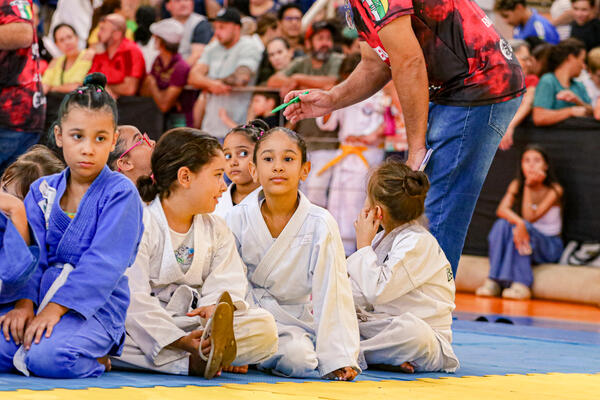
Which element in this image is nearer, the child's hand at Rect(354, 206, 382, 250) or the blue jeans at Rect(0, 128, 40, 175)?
the child's hand at Rect(354, 206, 382, 250)

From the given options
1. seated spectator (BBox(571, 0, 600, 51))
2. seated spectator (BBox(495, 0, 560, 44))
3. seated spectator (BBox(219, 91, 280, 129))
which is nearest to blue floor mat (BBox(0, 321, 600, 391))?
seated spectator (BBox(219, 91, 280, 129))

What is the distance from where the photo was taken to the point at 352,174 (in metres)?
7.66

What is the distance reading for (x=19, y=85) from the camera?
4.84 m

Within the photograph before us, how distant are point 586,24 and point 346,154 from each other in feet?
8.68

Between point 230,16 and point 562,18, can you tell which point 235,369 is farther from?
point 562,18

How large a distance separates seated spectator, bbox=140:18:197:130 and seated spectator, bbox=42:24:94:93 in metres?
0.64

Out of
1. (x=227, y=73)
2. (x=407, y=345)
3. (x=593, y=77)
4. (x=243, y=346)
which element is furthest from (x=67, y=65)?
(x=243, y=346)

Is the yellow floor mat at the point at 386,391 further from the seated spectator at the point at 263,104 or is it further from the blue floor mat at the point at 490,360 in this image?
the seated spectator at the point at 263,104

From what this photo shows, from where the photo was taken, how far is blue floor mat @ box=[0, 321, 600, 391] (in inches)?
108

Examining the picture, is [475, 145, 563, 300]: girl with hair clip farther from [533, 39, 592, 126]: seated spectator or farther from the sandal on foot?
the sandal on foot

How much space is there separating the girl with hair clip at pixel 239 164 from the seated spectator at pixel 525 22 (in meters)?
4.75

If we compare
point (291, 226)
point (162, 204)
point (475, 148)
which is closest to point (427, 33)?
point (475, 148)

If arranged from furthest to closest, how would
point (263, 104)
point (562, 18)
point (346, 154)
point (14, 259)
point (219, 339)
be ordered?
1. point (562, 18)
2. point (263, 104)
3. point (346, 154)
4. point (219, 339)
5. point (14, 259)

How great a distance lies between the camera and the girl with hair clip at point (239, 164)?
445 centimetres
